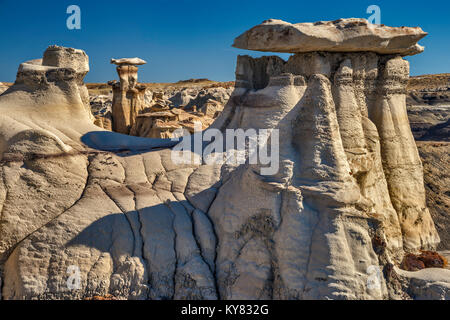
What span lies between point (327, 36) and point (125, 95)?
40.8ft

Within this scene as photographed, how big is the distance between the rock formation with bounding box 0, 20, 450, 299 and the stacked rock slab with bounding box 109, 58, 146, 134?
10.8 metres

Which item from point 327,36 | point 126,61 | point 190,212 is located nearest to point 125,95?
point 126,61

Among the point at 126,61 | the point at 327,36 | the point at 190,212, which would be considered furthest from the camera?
the point at 126,61

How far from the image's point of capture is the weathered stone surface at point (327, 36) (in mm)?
7141

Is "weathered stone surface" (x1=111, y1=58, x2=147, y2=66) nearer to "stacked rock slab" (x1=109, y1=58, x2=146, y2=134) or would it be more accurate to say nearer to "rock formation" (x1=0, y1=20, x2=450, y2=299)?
"stacked rock slab" (x1=109, y1=58, x2=146, y2=134)

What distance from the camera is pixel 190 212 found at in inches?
224

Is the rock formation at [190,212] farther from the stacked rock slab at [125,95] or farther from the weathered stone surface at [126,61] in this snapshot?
the weathered stone surface at [126,61]

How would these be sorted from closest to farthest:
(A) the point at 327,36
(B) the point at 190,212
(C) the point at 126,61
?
(B) the point at 190,212 < (A) the point at 327,36 < (C) the point at 126,61

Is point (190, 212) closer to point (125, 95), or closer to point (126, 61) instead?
point (125, 95)

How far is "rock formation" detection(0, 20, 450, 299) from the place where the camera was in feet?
14.6

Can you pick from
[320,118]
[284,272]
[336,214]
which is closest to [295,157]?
[320,118]

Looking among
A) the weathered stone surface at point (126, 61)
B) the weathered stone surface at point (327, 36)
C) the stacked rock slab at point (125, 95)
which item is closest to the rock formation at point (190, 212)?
the weathered stone surface at point (327, 36)
